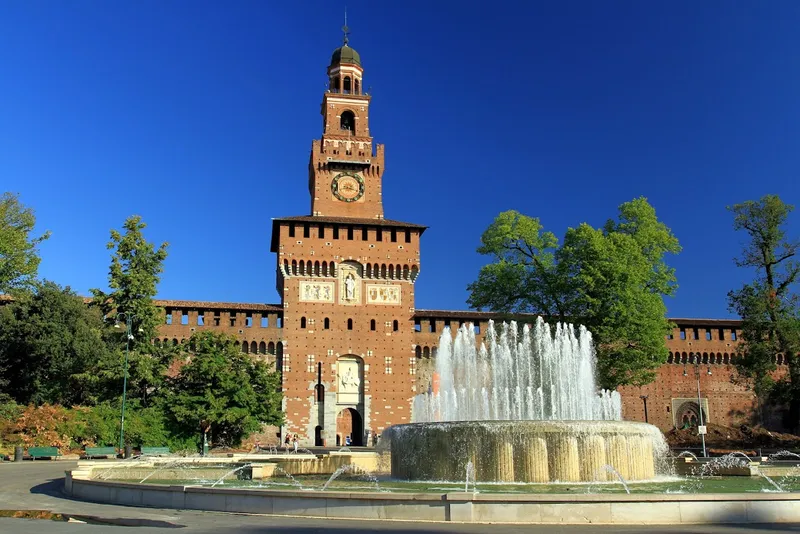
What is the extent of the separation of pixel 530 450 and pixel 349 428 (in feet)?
90.1

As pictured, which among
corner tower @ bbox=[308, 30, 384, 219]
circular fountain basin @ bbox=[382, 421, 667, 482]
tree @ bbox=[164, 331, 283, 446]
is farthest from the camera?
corner tower @ bbox=[308, 30, 384, 219]

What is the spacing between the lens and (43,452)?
2533 cm

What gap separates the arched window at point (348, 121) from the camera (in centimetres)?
4441

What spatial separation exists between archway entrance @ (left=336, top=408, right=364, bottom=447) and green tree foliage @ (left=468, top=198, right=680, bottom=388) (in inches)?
395

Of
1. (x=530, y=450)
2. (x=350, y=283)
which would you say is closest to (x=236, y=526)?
(x=530, y=450)

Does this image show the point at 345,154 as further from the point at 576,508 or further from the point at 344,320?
the point at 576,508

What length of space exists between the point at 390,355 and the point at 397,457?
79.4 feet

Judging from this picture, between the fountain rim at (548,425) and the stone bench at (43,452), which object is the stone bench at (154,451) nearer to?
the stone bench at (43,452)

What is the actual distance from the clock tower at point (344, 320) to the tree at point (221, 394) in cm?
566

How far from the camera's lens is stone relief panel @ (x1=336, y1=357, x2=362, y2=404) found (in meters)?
38.5

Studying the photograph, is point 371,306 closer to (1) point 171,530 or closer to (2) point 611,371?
(2) point 611,371

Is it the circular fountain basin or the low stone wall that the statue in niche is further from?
the low stone wall

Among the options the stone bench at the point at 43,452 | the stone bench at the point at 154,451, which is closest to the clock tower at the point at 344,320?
the stone bench at the point at 154,451

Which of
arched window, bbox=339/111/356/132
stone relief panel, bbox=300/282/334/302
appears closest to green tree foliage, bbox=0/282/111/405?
stone relief panel, bbox=300/282/334/302
